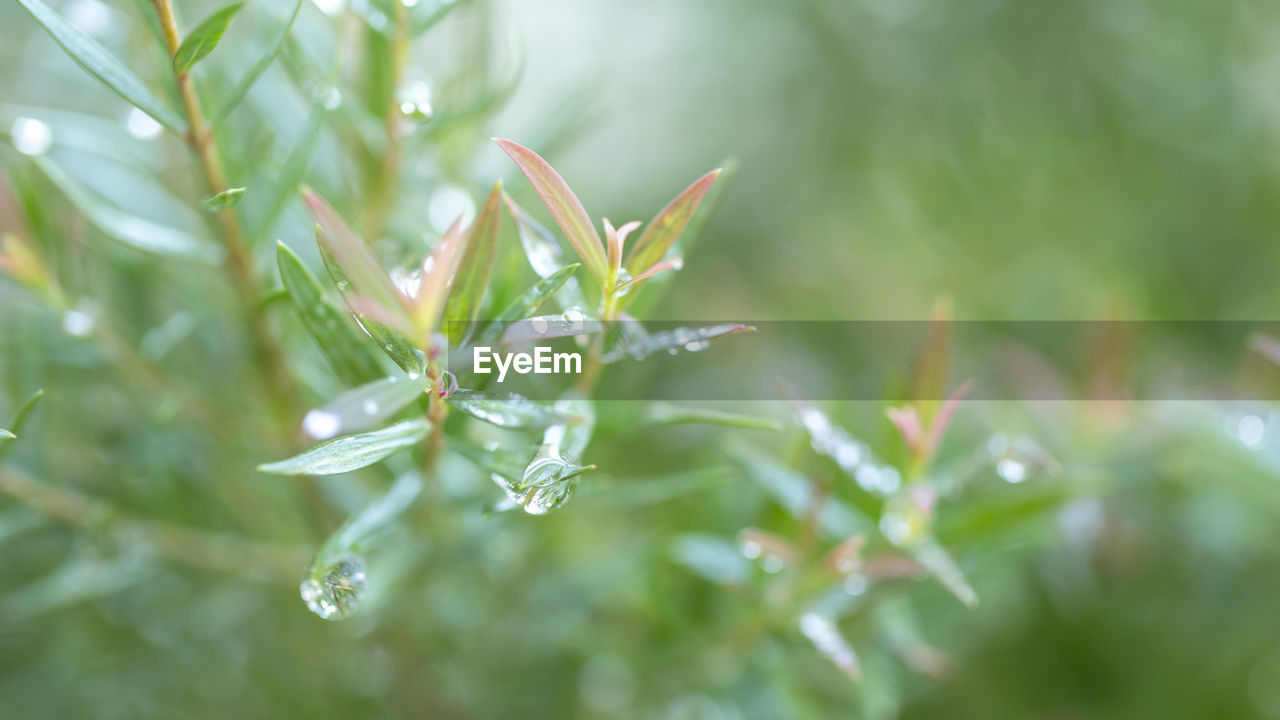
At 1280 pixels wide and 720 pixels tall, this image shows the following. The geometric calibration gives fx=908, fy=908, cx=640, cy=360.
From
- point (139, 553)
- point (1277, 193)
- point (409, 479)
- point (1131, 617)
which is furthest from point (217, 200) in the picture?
point (1277, 193)

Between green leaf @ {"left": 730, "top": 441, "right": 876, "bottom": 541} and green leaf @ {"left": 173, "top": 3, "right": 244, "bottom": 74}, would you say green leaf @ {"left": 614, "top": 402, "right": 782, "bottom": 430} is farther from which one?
green leaf @ {"left": 173, "top": 3, "right": 244, "bottom": 74}

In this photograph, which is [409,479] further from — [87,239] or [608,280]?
[87,239]

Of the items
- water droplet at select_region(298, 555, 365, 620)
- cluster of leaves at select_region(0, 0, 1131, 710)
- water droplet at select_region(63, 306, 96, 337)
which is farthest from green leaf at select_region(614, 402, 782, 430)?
water droplet at select_region(63, 306, 96, 337)

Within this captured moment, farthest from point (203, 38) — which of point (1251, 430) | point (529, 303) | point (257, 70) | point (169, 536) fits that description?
point (1251, 430)

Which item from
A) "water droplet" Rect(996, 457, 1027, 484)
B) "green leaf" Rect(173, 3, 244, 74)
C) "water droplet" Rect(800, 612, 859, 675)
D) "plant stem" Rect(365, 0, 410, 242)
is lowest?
"water droplet" Rect(800, 612, 859, 675)

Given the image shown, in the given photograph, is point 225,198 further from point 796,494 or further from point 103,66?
point 796,494

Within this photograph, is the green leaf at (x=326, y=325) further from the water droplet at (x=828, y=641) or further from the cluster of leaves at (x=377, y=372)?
the water droplet at (x=828, y=641)

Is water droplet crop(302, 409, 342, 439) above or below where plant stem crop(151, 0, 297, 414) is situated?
below

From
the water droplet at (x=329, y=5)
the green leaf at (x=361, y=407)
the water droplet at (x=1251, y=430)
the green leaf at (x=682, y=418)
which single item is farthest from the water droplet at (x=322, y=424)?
the water droplet at (x=1251, y=430)
